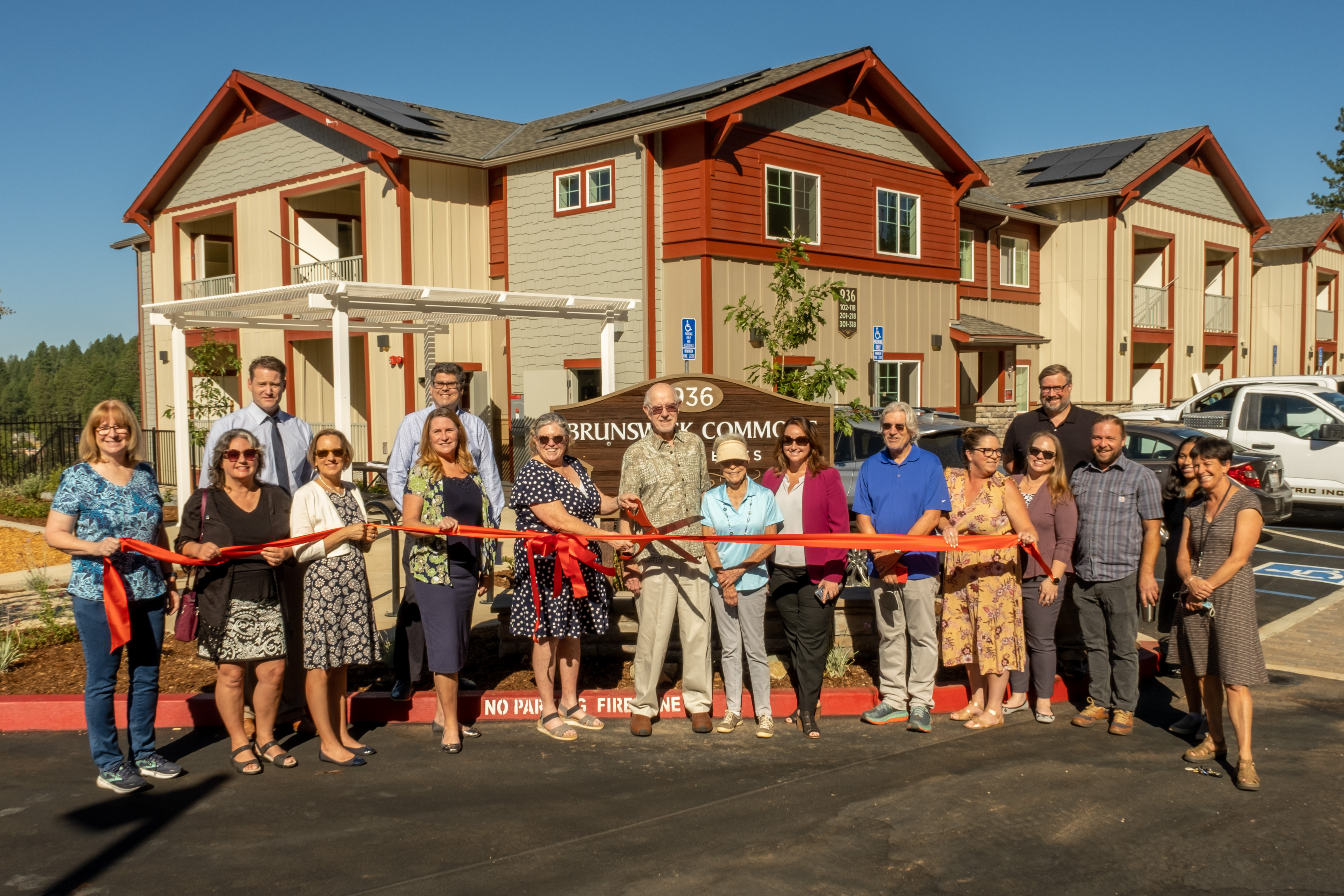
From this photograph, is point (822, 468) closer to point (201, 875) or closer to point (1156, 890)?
point (1156, 890)

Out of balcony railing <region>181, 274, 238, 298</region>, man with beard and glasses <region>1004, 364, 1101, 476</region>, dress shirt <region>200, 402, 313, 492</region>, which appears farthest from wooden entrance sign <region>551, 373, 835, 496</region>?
balcony railing <region>181, 274, 238, 298</region>

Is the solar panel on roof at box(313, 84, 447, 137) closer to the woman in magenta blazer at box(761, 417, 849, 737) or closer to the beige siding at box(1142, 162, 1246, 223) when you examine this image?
the woman in magenta blazer at box(761, 417, 849, 737)

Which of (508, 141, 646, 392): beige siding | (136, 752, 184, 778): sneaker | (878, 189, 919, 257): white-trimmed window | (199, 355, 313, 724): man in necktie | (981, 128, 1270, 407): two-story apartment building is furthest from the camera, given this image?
(981, 128, 1270, 407): two-story apartment building

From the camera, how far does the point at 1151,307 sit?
93.6 feet

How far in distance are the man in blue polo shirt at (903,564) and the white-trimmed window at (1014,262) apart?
21.2 meters

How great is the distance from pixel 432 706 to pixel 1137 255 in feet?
96.0

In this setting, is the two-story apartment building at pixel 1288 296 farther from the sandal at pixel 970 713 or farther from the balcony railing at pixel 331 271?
the sandal at pixel 970 713

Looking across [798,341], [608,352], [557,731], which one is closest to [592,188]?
[608,352]

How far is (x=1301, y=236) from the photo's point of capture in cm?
3450

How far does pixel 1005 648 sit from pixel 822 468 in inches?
59.7

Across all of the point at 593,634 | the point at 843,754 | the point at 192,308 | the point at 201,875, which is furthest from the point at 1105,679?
the point at 192,308

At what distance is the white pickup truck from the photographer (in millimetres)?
14602

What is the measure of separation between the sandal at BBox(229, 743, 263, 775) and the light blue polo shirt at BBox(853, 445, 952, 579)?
3.56 meters

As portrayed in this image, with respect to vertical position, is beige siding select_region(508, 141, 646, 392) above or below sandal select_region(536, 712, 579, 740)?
above
